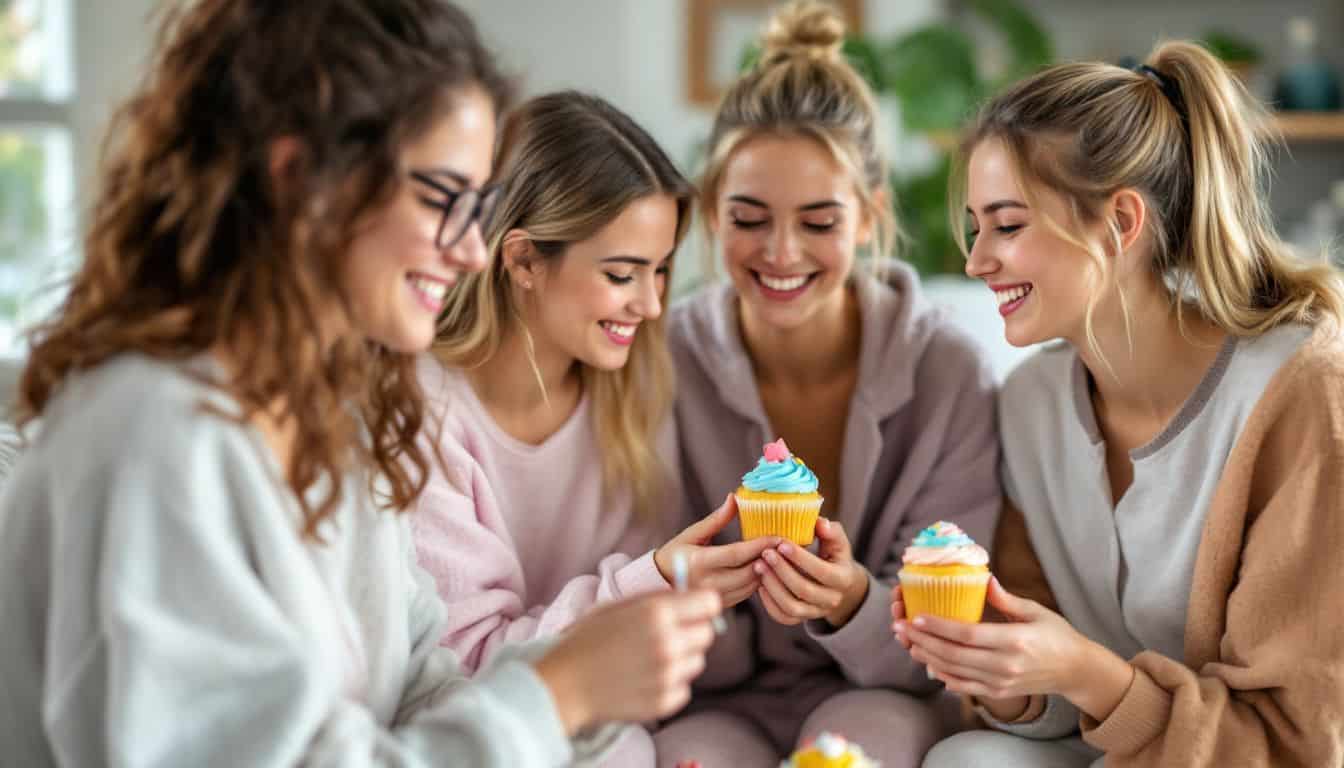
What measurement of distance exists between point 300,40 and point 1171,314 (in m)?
1.46

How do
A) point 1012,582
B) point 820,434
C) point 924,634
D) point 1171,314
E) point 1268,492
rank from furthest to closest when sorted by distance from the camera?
1. point 820,434
2. point 1012,582
3. point 1171,314
4. point 1268,492
5. point 924,634

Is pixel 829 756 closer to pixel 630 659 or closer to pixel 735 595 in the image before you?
pixel 630 659

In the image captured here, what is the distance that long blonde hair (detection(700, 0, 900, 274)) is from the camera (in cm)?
248

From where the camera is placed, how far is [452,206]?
4.92 feet

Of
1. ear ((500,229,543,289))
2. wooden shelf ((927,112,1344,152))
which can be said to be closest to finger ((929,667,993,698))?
ear ((500,229,543,289))

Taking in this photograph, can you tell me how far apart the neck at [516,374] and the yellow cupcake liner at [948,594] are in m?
0.81

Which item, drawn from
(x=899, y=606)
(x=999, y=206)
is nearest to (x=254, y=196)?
(x=899, y=606)

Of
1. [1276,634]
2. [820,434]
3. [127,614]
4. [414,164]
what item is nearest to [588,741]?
[127,614]

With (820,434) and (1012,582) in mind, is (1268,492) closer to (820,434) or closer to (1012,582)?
(1012,582)

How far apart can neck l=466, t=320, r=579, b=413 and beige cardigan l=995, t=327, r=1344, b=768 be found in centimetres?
108

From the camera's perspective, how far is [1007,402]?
243 cm

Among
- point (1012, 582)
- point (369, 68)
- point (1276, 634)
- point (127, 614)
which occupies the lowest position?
point (1012, 582)

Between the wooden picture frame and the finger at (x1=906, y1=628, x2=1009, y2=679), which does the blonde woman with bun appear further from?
the wooden picture frame

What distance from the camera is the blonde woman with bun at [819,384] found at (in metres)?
2.40
